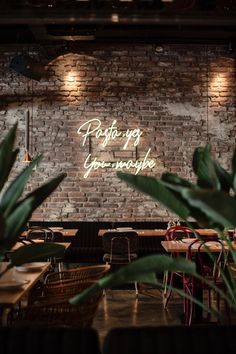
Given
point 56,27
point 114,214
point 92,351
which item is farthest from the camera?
point 114,214

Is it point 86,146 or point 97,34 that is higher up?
point 97,34

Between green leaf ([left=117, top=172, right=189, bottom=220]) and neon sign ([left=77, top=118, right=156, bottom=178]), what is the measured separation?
6.39 metres

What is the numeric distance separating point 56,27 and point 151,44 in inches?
62.8

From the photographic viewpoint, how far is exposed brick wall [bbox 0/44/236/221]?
8258 millimetres

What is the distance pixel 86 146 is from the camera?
27.2 ft

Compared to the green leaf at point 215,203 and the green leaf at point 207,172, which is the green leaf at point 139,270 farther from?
the green leaf at point 207,172

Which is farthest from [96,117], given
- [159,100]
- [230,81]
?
[230,81]

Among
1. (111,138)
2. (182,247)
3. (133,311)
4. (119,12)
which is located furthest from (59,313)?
(111,138)

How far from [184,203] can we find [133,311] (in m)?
4.20

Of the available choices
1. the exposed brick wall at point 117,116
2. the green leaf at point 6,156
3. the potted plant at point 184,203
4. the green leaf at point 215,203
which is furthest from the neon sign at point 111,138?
the green leaf at point 215,203

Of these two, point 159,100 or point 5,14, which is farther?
point 159,100

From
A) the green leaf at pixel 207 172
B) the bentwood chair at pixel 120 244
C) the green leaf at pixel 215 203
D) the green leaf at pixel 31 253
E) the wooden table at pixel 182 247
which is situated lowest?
the green leaf at pixel 31 253

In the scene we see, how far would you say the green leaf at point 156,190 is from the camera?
1823mm

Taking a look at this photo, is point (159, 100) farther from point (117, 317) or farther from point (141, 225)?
point (117, 317)
